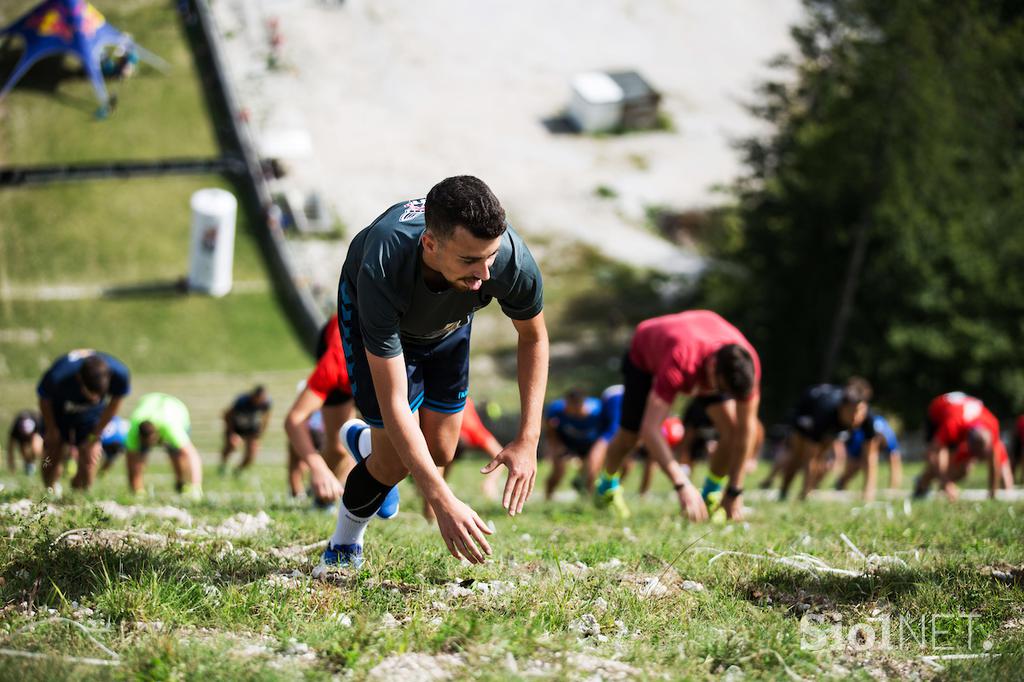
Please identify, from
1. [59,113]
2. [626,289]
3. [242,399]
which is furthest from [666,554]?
[59,113]

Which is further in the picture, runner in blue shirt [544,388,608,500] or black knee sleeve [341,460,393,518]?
runner in blue shirt [544,388,608,500]

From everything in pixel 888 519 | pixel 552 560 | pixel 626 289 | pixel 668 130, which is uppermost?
pixel 552 560

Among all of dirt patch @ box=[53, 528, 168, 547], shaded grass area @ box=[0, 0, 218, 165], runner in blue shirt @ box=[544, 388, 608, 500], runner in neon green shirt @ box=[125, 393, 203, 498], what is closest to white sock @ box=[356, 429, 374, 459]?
dirt patch @ box=[53, 528, 168, 547]

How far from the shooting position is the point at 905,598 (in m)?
6.14

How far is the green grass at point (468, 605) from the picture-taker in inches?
198

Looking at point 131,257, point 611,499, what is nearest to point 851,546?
point 611,499

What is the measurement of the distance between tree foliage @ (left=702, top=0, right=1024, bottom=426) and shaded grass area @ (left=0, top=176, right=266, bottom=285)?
675 inches

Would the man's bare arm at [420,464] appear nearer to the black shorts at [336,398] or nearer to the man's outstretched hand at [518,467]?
the man's outstretched hand at [518,467]

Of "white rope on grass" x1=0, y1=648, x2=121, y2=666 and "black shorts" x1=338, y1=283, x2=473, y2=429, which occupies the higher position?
"black shorts" x1=338, y1=283, x2=473, y2=429

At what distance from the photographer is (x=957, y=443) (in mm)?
14008

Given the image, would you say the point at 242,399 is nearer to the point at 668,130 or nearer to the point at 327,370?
the point at 327,370

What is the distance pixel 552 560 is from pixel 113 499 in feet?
14.2

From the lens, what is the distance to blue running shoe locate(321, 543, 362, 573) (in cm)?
615

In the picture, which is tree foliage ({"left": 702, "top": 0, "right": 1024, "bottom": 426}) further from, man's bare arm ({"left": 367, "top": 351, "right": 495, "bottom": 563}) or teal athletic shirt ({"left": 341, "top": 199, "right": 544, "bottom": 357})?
man's bare arm ({"left": 367, "top": 351, "right": 495, "bottom": 563})
